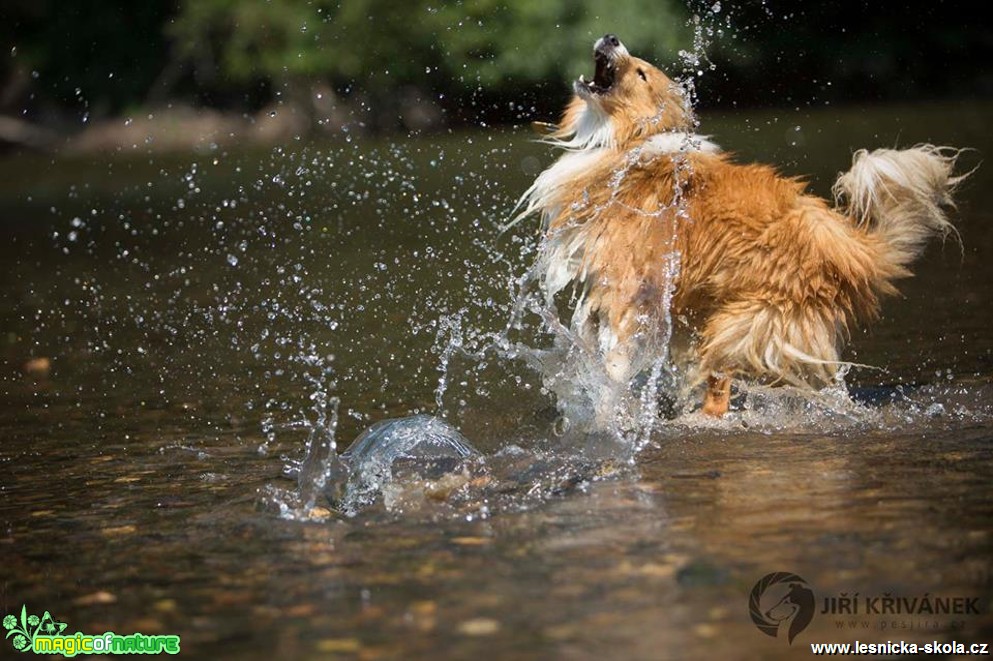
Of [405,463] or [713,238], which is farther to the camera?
[713,238]

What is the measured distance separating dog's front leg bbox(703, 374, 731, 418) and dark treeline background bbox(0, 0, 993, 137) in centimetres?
2074

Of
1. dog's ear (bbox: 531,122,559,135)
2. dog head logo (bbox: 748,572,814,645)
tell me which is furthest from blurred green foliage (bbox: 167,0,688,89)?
dog head logo (bbox: 748,572,814,645)

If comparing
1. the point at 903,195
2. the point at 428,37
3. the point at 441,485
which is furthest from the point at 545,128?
the point at 428,37

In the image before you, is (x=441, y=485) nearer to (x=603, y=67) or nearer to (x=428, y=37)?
(x=603, y=67)

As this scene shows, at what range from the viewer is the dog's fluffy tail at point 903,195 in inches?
250

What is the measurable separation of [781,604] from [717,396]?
2528mm

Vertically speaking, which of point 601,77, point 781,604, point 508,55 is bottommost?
point 781,604

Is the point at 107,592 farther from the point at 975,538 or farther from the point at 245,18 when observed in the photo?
the point at 245,18

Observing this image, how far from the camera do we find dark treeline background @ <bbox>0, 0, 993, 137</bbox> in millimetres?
27734

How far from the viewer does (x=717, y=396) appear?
6.61 metres

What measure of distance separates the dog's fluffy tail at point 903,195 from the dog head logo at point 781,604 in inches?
102

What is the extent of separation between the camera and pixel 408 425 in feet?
20.4

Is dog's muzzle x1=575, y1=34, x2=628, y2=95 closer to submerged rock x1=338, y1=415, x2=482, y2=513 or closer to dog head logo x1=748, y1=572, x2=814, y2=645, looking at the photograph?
submerged rock x1=338, y1=415, x2=482, y2=513

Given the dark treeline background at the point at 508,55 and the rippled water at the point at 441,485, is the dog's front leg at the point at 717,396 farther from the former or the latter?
the dark treeline background at the point at 508,55
